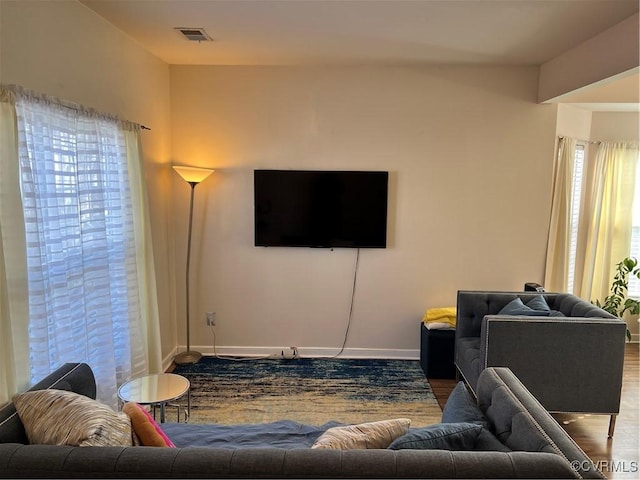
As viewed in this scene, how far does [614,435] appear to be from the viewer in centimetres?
307

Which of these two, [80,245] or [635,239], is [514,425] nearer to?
[80,245]

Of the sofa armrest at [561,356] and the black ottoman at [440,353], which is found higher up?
the sofa armrest at [561,356]

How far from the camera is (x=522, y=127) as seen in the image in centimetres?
414

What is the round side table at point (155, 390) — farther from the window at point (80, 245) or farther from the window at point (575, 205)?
the window at point (575, 205)

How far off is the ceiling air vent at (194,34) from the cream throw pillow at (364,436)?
2.72 metres

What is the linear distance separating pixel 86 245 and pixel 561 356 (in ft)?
9.96

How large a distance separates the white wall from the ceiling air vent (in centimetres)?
79

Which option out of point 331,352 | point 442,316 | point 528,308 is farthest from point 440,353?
point 331,352

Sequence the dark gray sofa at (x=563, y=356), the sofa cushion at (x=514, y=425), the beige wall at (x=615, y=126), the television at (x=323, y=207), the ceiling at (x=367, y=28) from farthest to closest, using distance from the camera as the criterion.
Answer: the beige wall at (x=615, y=126) < the television at (x=323, y=207) < the dark gray sofa at (x=563, y=356) < the ceiling at (x=367, y=28) < the sofa cushion at (x=514, y=425)

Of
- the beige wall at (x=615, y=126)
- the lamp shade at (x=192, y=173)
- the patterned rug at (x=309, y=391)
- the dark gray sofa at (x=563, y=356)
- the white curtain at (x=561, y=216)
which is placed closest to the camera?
the dark gray sofa at (x=563, y=356)

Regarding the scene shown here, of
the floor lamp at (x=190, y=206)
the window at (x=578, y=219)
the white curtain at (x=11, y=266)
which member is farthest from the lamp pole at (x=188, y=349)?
the window at (x=578, y=219)

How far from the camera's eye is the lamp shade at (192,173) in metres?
3.91

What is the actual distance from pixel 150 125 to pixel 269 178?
109cm

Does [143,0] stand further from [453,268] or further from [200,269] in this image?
[453,268]
